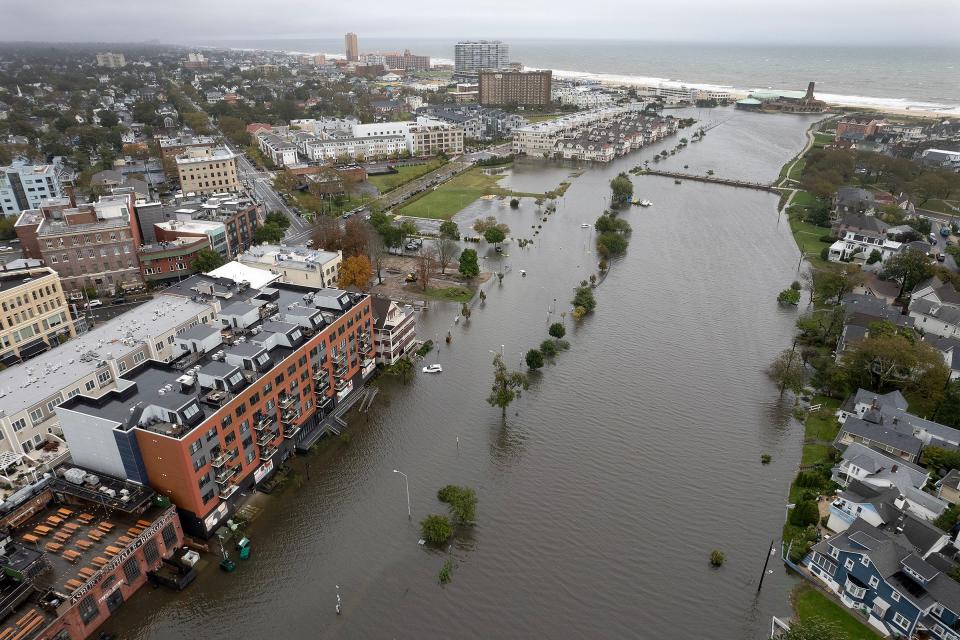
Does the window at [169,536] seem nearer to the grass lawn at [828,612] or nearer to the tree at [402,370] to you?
the tree at [402,370]

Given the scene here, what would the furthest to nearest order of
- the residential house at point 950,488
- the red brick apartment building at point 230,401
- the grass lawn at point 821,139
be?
the grass lawn at point 821,139 → the residential house at point 950,488 → the red brick apartment building at point 230,401

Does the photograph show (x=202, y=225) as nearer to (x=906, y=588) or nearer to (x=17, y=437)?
(x=17, y=437)

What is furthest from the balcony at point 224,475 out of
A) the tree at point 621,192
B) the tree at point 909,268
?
the tree at point 621,192

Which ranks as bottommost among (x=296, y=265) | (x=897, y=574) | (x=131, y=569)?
(x=131, y=569)

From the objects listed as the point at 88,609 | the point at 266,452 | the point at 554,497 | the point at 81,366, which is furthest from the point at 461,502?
the point at 81,366

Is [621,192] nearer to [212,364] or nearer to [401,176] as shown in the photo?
[401,176]

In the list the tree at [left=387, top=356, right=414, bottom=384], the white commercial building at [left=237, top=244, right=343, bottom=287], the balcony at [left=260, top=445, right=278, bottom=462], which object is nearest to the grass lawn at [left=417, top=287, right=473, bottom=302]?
the white commercial building at [left=237, top=244, right=343, bottom=287]
